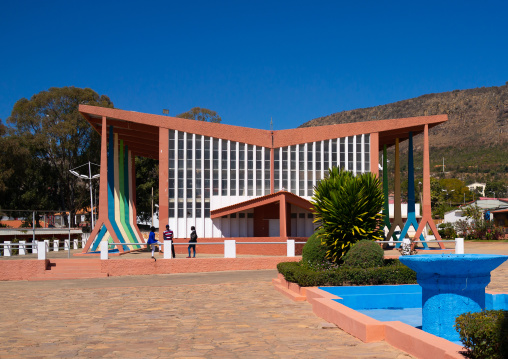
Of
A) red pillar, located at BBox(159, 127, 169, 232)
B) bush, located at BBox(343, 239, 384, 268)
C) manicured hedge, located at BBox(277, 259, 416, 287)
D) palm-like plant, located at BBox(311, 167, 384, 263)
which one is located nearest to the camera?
manicured hedge, located at BBox(277, 259, 416, 287)

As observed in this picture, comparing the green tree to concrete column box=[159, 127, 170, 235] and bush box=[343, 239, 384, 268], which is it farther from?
bush box=[343, 239, 384, 268]

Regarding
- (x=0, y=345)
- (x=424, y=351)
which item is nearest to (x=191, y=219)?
(x=0, y=345)

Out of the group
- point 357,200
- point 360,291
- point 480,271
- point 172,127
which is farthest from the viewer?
point 172,127

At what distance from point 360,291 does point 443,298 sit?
4.81m

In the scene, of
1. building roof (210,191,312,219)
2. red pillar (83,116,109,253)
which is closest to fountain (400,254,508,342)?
building roof (210,191,312,219)

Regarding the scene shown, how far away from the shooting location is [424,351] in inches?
265

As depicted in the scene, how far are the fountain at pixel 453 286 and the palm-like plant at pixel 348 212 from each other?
21.5 ft

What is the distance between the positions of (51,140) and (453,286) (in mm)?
51866

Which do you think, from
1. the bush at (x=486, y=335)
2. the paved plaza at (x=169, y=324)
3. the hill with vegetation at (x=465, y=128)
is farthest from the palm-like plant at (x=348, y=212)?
the hill with vegetation at (x=465, y=128)

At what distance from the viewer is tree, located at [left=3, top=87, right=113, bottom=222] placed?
5441 cm

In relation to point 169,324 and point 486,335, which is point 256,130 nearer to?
point 169,324

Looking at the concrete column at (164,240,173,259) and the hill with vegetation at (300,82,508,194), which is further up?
the hill with vegetation at (300,82,508,194)

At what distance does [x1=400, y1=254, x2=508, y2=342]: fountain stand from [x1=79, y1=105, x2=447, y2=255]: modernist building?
22023 millimetres

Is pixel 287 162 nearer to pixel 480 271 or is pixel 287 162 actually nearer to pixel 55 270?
pixel 55 270
